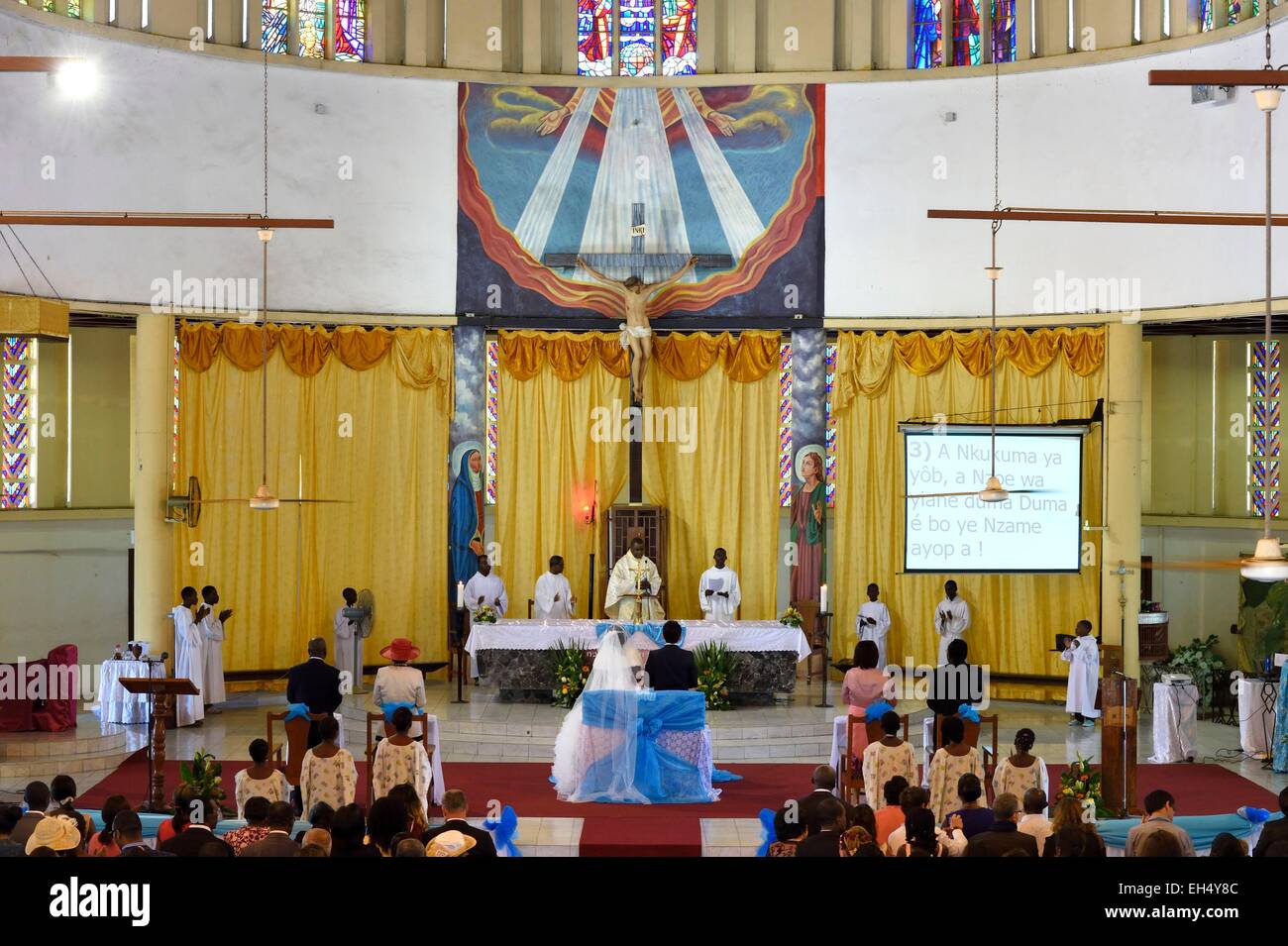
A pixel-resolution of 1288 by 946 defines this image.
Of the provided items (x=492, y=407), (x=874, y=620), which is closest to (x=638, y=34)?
(x=492, y=407)

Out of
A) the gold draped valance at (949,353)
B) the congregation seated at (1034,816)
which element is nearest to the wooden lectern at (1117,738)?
the congregation seated at (1034,816)

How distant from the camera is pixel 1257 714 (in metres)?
14.4

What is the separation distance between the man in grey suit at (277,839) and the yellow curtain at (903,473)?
433 inches

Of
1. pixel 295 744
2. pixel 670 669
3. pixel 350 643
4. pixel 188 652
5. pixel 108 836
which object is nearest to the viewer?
pixel 108 836

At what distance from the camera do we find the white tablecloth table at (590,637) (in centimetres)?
1524

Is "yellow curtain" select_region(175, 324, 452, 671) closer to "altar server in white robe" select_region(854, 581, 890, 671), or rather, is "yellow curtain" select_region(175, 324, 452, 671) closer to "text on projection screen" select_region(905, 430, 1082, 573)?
"altar server in white robe" select_region(854, 581, 890, 671)

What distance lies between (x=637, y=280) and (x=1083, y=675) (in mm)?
6700

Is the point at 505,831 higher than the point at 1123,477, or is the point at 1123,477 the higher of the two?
the point at 1123,477

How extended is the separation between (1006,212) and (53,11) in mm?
9895

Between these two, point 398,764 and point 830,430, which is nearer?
point 398,764

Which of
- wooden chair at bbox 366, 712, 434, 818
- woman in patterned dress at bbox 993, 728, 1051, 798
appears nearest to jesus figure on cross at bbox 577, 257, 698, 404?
wooden chair at bbox 366, 712, 434, 818

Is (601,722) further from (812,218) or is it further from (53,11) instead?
(53,11)

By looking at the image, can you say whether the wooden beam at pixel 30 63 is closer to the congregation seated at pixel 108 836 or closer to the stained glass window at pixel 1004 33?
the congregation seated at pixel 108 836

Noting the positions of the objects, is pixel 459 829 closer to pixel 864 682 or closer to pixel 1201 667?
pixel 864 682
